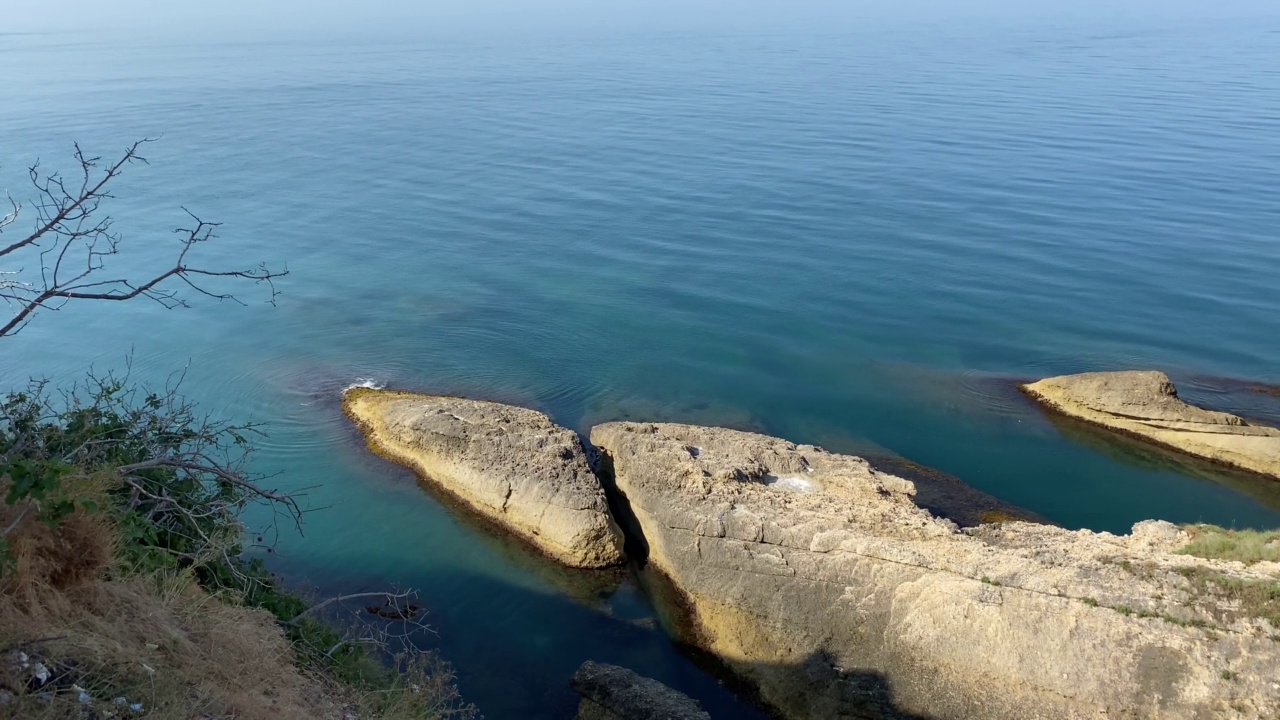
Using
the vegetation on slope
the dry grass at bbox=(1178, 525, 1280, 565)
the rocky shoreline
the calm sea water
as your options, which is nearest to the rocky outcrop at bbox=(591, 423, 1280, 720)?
the rocky shoreline

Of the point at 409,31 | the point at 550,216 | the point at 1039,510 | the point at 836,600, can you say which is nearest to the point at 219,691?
the point at 836,600

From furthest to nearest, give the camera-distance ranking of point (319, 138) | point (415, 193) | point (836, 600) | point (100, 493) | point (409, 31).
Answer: point (409, 31) → point (319, 138) → point (415, 193) → point (836, 600) → point (100, 493)

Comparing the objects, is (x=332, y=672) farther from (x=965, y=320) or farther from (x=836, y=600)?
(x=965, y=320)

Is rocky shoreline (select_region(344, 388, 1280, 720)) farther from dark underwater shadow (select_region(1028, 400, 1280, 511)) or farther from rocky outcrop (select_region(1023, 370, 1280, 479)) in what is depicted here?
rocky outcrop (select_region(1023, 370, 1280, 479))

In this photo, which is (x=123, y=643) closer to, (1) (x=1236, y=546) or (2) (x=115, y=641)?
(2) (x=115, y=641)

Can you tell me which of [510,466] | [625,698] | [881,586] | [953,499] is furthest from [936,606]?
[510,466]

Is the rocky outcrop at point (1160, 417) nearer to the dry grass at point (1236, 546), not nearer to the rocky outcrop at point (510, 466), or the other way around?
the dry grass at point (1236, 546)

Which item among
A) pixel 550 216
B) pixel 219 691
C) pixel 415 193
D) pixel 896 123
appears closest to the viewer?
pixel 219 691
